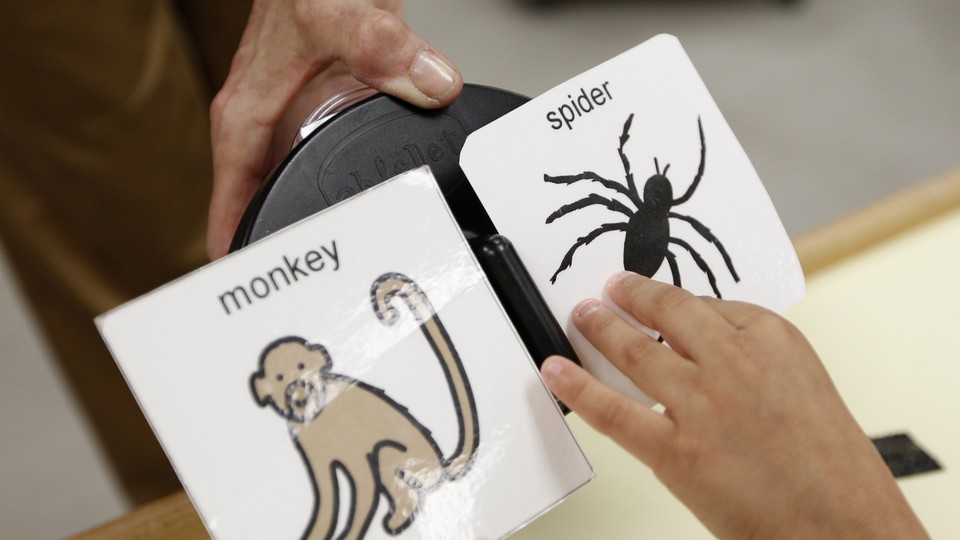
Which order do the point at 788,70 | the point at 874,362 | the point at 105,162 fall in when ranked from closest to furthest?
1. the point at 874,362
2. the point at 105,162
3. the point at 788,70

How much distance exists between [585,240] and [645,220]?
0.05 metres

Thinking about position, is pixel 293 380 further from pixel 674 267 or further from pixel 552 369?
pixel 674 267

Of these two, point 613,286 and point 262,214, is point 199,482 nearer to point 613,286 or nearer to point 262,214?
point 262,214

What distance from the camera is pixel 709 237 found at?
54cm

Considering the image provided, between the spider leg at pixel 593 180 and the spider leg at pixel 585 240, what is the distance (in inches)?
0.8

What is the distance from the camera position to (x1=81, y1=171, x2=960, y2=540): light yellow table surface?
558 millimetres

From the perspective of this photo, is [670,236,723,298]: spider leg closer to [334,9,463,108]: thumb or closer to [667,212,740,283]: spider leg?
[667,212,740,283]: spider leg

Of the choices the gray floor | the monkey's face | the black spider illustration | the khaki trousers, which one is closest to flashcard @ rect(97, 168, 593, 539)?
the monkey's face

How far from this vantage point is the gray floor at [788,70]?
4.63ft

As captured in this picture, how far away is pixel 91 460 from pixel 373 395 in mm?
877

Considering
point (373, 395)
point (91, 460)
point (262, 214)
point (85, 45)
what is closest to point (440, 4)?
point (85, 45)

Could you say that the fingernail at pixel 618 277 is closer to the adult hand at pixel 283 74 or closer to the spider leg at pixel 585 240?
the spider leg at pixel 585 240

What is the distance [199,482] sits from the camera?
404mm

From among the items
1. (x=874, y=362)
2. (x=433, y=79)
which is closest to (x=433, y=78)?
(x=433, y=79)
